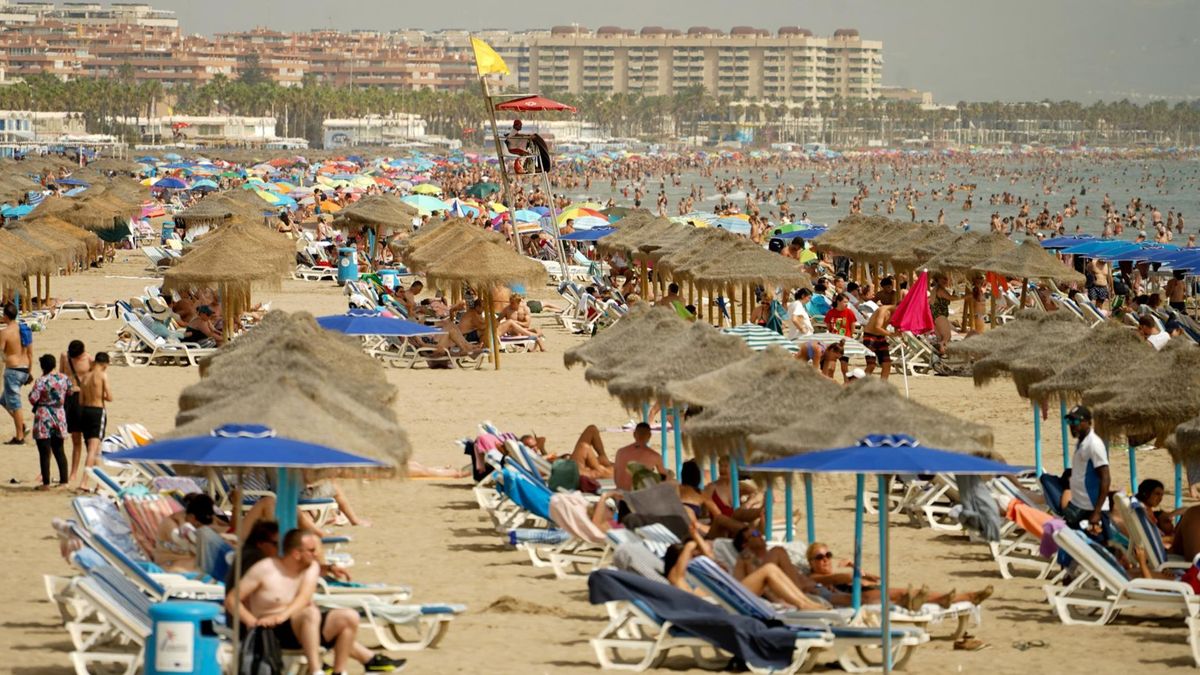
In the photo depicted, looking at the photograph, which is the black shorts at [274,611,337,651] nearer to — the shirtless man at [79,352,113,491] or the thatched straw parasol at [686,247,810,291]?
the shirtless man at [79,352,113,491]

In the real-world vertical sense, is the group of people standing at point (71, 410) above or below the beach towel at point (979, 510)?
above

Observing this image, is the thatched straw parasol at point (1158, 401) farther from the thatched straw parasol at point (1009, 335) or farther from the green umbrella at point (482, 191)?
the green umbrella at point (482, 191)

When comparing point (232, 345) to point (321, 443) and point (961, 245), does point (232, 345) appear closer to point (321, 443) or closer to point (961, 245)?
point (321, 443)

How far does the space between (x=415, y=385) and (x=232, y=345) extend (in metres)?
5.70

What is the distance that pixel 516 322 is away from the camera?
21.1m

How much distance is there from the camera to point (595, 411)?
1648cm

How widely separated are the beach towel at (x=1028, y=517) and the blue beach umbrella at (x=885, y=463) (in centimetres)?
268

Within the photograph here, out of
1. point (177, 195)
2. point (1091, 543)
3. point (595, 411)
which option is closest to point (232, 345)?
point (595, 411)

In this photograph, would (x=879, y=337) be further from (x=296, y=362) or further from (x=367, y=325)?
(x=296, y=362)

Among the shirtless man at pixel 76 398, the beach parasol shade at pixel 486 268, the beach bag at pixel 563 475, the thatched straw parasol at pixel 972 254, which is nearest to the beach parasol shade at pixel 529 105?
the thatched straw parasol at pixel 972 254

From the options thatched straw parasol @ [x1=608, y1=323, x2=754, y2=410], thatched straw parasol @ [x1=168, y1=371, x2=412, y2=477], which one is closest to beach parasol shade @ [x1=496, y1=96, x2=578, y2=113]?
thatched straw parasol @ [x1=608, y1=323, x2=754, y2=410]

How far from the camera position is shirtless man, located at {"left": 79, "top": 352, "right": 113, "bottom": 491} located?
1166 centimetres

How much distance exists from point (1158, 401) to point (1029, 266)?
11505 mm

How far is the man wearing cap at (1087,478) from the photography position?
10.0m
